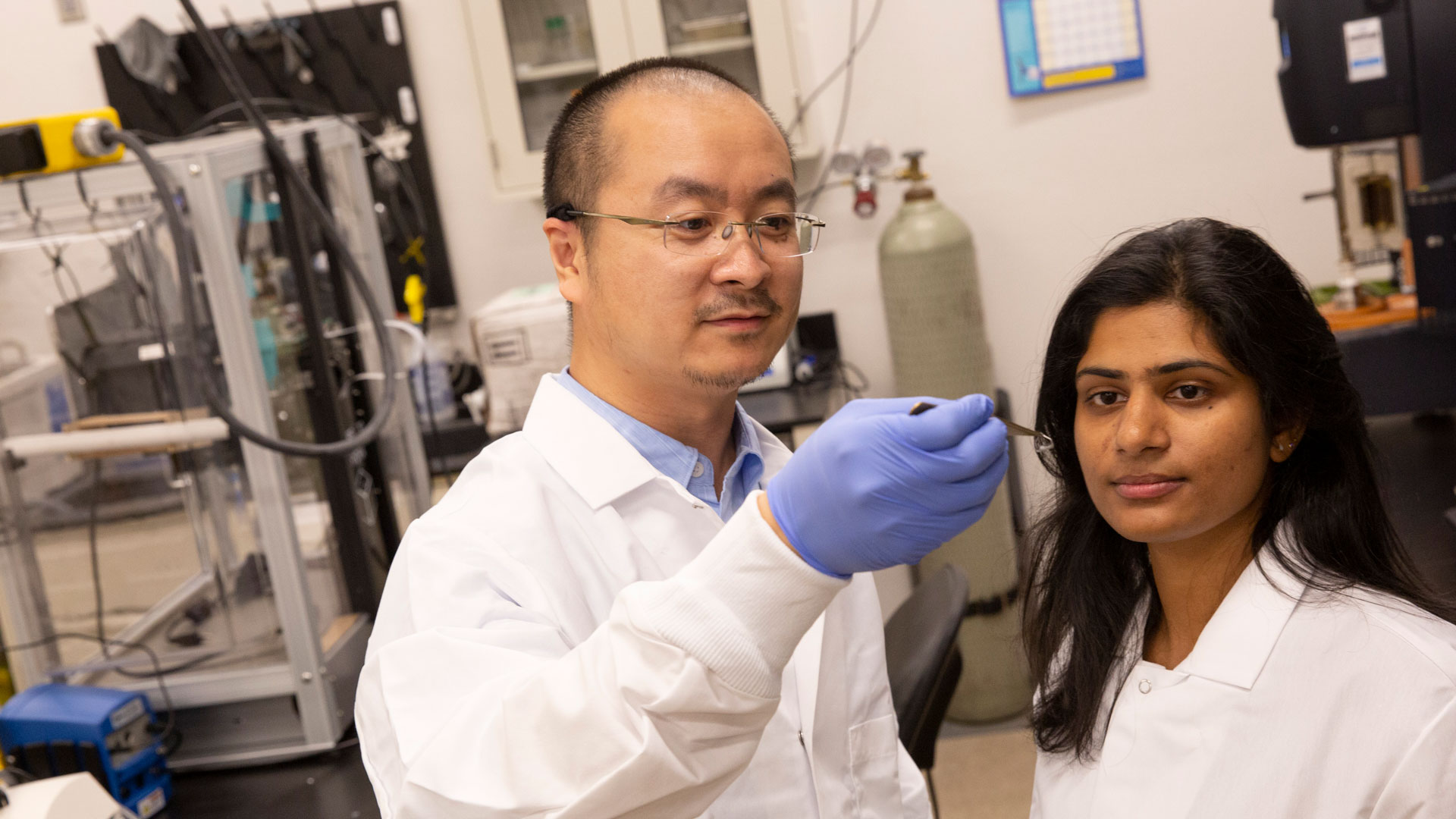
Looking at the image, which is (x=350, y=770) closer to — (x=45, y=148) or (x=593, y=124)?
(x=45, y=148)

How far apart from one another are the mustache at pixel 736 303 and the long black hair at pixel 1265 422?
0.33 m

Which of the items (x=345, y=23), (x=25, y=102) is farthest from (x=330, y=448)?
(x=25, y=102)

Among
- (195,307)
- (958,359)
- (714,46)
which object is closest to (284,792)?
(195,307)

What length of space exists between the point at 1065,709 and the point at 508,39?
2677mm

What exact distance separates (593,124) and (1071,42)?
2.62 metres

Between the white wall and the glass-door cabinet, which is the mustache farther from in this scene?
the white wall

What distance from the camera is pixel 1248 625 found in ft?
3.65

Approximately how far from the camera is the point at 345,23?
11.7 ft

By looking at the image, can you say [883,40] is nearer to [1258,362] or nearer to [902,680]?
[902,680]

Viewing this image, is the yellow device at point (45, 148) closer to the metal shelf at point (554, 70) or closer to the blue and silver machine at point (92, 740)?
the blue and silver machine at point (92, 740)

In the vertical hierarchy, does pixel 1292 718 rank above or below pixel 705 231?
below

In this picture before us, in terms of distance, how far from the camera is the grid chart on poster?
11.2 ft

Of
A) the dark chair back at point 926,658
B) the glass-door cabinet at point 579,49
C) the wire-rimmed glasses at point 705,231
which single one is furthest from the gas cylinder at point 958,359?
the wire-rimmed glasses at point 705,231

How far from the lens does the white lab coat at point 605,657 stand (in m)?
0.80
